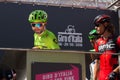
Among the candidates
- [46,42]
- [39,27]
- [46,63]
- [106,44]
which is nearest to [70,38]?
Answer: [39,27]

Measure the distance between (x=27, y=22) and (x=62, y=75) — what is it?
539 cm

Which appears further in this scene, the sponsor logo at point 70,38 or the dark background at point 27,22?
the sponsor logo at point 70,38

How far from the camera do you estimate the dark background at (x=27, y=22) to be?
7.71 meters

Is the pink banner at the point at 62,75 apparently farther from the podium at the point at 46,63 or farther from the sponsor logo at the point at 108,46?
the sponsor logo at the point at 108,46

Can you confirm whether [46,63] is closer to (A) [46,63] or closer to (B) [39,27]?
(A) [46,63]

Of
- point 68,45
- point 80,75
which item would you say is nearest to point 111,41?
point 80,75

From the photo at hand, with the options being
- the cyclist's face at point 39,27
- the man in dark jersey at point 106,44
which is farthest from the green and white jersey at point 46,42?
the man in dark jersey at point 106,44

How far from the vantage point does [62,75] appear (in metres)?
2.57

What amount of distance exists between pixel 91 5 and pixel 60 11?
3.17 feet

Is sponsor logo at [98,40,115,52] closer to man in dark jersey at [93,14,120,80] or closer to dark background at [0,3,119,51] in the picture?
man in dark jersey at [93,14,120,80]

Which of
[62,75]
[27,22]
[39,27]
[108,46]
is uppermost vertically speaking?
[27,22]

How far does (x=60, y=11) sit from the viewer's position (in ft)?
27.3

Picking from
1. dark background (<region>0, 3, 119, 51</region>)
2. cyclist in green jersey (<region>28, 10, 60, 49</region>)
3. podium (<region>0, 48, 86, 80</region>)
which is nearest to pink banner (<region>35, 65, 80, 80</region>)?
podium (<region>0, 48, 86, 80</region>)

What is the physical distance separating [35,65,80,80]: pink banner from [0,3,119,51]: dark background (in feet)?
16.3
